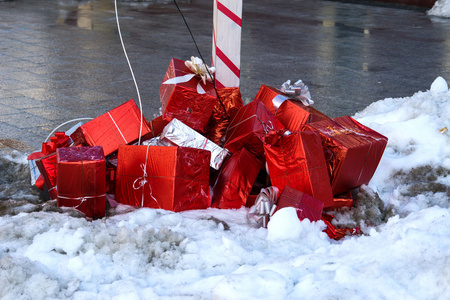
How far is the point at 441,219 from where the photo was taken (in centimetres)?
254

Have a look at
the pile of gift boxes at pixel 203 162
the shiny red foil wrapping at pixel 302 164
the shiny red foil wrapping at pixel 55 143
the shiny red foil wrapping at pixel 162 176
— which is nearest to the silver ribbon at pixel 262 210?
the pile of gift boxes at pixel 203 162

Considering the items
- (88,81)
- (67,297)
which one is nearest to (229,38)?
(67,297)

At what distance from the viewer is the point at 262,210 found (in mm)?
3010

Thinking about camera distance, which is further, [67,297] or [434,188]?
[434,188]

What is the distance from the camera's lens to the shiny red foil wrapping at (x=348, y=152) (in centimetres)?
327

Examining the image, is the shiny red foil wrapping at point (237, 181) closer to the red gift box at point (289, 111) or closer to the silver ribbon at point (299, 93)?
the red gift box at point (289, 111)

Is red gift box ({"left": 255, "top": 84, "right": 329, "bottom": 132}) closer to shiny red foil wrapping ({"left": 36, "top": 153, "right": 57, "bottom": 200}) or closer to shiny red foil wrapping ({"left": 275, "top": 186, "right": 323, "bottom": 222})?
shiny red foil wrapping ({"left": 275, "top": 186, "right": 323, "bottom": 222})

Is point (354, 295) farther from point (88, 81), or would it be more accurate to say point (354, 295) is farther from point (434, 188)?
point (88, 81)

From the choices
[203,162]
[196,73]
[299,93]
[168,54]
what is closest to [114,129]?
[203,162]

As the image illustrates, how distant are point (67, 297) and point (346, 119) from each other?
228 cm

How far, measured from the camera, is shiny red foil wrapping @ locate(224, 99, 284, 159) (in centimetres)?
339

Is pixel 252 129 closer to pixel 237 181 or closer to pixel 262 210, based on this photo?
pixel 237 181

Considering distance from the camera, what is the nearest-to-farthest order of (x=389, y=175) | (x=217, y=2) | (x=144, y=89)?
(x=389, y=175) → (x=217, y=2) → (x=144, y=89)

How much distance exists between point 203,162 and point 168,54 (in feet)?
18.5
